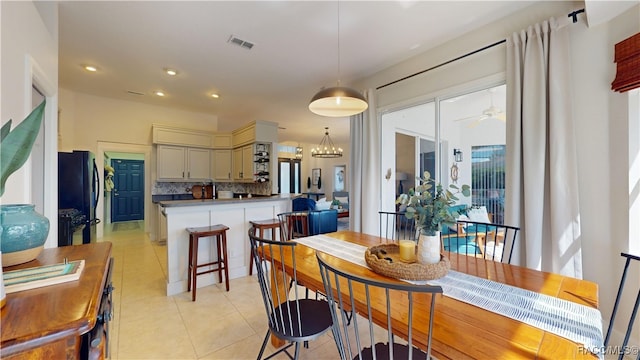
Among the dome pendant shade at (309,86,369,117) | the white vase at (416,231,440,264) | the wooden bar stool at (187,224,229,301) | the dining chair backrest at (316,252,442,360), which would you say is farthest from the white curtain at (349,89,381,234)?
the dining chair backrest at (316,252,442,360)

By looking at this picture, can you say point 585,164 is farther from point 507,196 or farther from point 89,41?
point 89,41

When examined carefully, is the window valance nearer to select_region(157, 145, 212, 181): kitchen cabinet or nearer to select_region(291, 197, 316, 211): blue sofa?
select_region(291, 197, 316, 211): blue sofa

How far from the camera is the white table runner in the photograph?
91 centimetres

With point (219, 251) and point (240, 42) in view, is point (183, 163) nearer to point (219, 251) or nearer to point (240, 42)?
point (219, 251)

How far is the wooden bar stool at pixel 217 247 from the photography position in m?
2.80

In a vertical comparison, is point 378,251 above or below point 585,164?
below

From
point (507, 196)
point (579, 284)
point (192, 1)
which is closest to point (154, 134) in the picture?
point (192, 1)

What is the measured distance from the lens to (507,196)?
92.5 inches

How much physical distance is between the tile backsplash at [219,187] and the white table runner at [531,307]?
4659mm

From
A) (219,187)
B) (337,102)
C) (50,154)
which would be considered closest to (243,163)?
(219,187)

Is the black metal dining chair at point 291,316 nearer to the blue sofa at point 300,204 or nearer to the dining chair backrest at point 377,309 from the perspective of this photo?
the dining chair backrest at point 377,309

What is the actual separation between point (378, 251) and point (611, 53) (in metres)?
2.21

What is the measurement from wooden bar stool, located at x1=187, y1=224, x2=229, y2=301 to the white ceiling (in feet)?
6.82

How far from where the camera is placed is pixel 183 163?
18.0 ft
